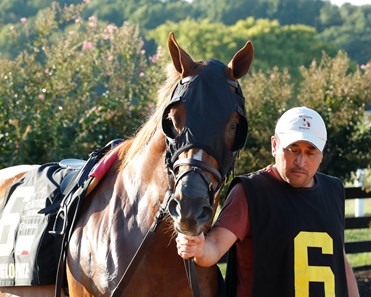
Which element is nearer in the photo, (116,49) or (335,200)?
(335,200)

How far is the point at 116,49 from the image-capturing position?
9969mm

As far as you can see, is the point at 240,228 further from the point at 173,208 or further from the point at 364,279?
the point at 364,279

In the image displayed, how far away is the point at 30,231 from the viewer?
4750 mm

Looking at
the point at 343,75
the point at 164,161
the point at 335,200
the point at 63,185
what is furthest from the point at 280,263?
the point at 343,75

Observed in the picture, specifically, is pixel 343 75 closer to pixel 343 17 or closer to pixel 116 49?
pixel 116 49

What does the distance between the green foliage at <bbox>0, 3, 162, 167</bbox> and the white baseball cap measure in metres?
4.58

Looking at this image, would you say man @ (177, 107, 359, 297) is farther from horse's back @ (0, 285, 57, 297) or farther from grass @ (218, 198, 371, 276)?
grass @ (218, 198, 371, 276)

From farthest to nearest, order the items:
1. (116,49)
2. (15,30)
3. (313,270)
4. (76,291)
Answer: (15,30) < (116,49) < (76,291) < (313,270)

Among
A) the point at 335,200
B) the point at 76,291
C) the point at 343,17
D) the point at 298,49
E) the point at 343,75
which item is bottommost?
the point at 76,291

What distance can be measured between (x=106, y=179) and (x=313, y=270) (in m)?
1.19

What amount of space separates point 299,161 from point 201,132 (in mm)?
540

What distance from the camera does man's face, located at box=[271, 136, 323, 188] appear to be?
3889 mm

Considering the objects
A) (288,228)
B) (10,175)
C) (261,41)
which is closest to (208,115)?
(288,228)

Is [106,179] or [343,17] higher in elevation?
[343,17]
